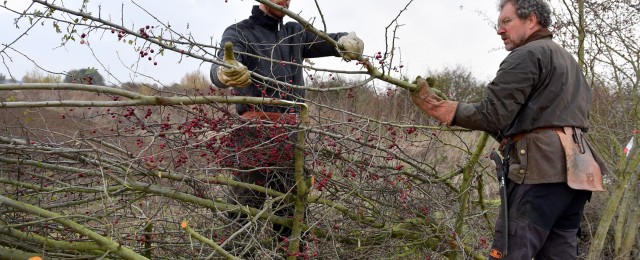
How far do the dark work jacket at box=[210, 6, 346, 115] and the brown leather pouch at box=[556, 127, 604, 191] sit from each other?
1453mm

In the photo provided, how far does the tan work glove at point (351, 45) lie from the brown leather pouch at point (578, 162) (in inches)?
42.9

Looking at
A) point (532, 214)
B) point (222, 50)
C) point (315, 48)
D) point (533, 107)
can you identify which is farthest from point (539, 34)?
A: point (222, 50)

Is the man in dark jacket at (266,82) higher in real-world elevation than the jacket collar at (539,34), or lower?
lower

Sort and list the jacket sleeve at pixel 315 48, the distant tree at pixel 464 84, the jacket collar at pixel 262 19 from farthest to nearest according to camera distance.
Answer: the distant tree at pixel 464 84 → the jacket sleeve at pixel 315 48 → the jacket collar at pixel 262 19

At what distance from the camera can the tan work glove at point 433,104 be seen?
3.31 m

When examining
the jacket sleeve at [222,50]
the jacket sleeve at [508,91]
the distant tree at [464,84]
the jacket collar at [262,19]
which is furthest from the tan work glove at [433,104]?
the distant tree at [464,84]

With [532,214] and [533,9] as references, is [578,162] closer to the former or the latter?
[532,214]

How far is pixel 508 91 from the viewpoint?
316 cm

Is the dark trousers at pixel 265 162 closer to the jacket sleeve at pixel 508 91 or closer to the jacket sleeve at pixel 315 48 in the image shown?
the jacket sleeve at pixel 315 48

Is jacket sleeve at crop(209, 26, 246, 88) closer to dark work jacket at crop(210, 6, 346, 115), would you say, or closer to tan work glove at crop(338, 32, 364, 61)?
dark work jacket at crop(210, 6, 346, 115)

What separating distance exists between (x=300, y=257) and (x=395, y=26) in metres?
1.32

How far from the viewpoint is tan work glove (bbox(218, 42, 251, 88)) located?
334 cm

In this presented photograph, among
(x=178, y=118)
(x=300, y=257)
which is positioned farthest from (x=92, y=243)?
(x=300, y=257)

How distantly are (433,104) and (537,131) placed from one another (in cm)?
51
